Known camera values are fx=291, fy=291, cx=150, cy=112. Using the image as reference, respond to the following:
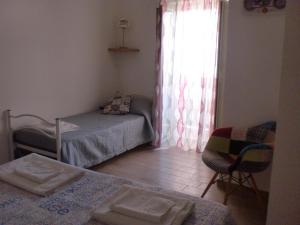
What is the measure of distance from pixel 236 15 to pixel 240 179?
5.41 ft

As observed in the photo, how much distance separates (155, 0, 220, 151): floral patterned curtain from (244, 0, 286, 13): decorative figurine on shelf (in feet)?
2.96

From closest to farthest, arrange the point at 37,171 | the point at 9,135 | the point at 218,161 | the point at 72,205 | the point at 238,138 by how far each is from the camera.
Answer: the point at 72,205, the point at 37,171, the point at 218,161, the point at 238,138, the point at 9,135

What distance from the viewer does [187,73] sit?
4117 millimetres

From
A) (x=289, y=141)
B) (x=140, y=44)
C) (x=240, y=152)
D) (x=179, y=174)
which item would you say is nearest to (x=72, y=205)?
(x=289, y=141)

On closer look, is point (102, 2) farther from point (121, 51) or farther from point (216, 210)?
point (216, 210)

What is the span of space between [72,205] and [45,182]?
0.34 m

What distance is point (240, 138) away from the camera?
2920 millimetres

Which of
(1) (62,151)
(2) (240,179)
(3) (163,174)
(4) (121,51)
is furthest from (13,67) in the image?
(2) (240,179)

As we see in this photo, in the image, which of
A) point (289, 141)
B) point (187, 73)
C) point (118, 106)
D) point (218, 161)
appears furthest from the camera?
point (118, 106)

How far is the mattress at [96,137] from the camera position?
3.15m

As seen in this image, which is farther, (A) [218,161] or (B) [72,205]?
(A) [218,161]

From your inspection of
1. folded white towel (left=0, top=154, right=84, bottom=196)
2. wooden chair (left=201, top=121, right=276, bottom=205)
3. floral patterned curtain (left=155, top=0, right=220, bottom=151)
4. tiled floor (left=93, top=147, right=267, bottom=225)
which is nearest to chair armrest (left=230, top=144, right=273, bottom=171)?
wooden chair (left=201, top=121, right=276, bottom=205)

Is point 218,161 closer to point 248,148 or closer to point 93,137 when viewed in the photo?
point 248,148

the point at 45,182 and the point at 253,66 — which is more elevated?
the point at 253,66
